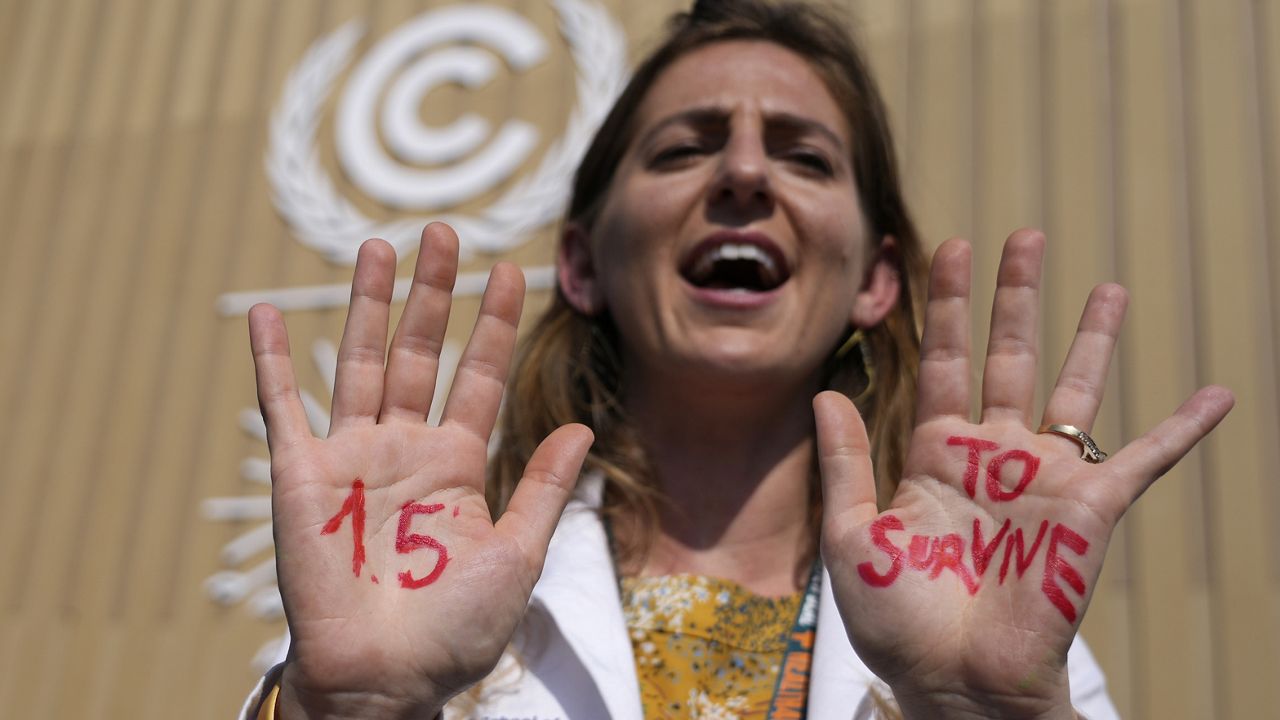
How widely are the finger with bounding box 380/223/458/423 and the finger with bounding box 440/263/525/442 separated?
3cm

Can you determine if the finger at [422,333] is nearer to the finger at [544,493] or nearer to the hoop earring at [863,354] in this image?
the finger at [544,493]

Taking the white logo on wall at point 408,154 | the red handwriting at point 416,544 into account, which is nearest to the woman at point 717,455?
the red handwriting at point 416,544

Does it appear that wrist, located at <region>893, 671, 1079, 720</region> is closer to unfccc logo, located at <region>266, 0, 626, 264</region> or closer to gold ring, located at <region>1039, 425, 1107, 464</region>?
gold ring, located at <region>1039, 425, 1107, 464</region>

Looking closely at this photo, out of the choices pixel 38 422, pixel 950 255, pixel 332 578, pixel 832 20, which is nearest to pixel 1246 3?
pixel 832 20

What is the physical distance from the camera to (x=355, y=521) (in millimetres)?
1076

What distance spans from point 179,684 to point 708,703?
279 centimetres

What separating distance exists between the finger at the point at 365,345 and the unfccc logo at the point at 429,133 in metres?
2.37

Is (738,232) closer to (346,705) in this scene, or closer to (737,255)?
(737,255)

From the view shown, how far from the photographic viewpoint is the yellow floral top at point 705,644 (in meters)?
1.29

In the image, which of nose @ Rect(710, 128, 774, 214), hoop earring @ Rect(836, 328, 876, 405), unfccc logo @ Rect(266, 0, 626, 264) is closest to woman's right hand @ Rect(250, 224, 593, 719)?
nose @ Rect(710, 128, 774, 214)

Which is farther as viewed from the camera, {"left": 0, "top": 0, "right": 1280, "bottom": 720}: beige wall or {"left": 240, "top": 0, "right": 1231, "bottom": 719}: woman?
{"left": 0, "top": 0, "right": 1280, "bottom": 720}: beige wall

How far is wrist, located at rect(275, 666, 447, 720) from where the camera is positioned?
984 millimetres

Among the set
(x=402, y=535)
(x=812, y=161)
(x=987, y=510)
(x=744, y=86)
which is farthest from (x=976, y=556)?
(x=744, y=86)

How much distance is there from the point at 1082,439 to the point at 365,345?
79cm
